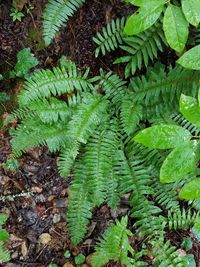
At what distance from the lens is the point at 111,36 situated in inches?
175

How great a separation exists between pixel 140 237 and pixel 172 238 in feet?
1.39

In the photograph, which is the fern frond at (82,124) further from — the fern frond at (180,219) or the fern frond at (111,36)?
the fern frond at (180,219)

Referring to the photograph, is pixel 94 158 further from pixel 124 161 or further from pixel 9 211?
pixel 9 211

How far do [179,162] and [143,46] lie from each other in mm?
2291

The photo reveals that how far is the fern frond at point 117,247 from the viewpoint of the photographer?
12.7ft

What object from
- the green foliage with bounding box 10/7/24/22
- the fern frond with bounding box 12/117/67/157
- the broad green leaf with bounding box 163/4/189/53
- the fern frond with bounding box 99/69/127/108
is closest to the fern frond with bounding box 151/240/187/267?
the fern frond with bounding box 12/117/67/157

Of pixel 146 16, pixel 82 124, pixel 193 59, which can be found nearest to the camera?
pixel 193 59

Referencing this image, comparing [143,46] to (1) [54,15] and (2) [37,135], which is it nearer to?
(1) [54,15]

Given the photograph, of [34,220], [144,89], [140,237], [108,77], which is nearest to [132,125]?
[144,89]

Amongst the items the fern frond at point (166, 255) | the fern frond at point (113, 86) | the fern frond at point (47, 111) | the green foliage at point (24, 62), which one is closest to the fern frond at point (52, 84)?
the fern frond at point (47, 111)

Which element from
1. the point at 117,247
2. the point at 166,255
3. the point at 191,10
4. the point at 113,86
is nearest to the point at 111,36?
the point at 113,86

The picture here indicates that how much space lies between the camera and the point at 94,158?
4320mm

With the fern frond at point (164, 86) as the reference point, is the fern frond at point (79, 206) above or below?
below

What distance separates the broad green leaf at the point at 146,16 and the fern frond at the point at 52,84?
59.2 inches
